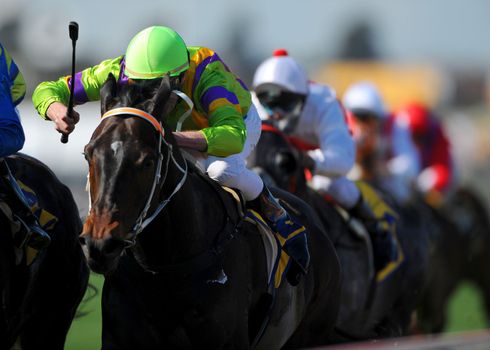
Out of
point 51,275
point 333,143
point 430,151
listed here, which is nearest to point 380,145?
point 430,151

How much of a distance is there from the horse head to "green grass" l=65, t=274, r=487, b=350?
1.23 meters

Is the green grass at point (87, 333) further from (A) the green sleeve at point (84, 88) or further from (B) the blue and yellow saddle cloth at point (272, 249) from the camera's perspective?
(A) the green sleeve at point (84, 88)

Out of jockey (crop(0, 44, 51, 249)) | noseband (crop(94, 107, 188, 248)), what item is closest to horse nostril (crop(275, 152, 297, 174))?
jockey (crop(0, 44, 51, 249))

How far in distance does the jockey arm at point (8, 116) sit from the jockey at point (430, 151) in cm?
744

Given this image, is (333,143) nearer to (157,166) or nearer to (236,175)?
(236,175)

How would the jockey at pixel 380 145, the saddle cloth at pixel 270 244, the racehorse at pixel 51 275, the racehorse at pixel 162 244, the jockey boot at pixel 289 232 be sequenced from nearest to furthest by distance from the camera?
1. the racehorse at pixel 162 244
2. the saddle cloth at pixel 270 244
3. the jockey boot at pixel 289 232
4. the racehorse at pixel 51 275
5. the jockey at pixel 380 145

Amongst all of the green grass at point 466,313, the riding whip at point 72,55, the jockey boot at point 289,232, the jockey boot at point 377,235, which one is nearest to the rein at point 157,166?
the riding whip at point 72,55

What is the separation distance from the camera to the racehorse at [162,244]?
4852 millimetres

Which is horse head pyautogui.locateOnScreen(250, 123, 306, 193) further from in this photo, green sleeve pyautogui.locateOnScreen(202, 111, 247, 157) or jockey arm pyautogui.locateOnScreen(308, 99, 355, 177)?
green sleeve pyautogui.locateOnScreen(202, 111, 247, 157)

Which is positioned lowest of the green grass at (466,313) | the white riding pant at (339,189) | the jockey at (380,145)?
the green grass at (466,313)

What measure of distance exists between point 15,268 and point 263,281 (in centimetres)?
125

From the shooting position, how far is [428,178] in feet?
43.8

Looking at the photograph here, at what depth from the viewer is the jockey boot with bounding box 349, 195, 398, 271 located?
8703 mm

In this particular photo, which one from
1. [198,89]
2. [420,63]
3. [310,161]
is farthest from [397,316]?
[420,63]
